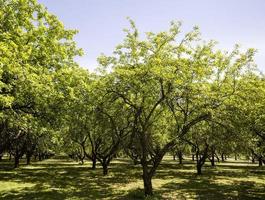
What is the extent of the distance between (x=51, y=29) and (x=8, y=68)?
10.3 metres

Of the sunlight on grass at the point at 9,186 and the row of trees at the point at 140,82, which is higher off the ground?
the row of trees at the point at 140,82

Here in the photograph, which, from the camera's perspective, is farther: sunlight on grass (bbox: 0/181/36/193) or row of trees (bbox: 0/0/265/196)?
sunlight on grass (bbox: 0/181/36/193)

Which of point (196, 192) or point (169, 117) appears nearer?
point (196, 192)

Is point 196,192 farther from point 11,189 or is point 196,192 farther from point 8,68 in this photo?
point 8,68

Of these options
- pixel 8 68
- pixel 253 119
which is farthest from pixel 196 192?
pixel 8 68

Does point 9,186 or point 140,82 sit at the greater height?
point 140,82

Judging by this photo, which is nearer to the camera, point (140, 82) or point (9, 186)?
point (140, 82)

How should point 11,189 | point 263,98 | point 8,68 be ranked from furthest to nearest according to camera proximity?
point 11,189 → point 263,98 → point 8,68

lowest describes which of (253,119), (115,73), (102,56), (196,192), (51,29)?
(196,192)

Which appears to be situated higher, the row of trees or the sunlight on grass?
the row of trees

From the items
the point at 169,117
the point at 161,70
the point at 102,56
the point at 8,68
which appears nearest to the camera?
the point at 8,68

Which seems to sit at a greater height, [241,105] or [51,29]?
[51,29]

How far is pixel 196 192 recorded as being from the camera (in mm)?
27719

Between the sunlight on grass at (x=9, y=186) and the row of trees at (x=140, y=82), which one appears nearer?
the row of trees at (x=140, y=82)
